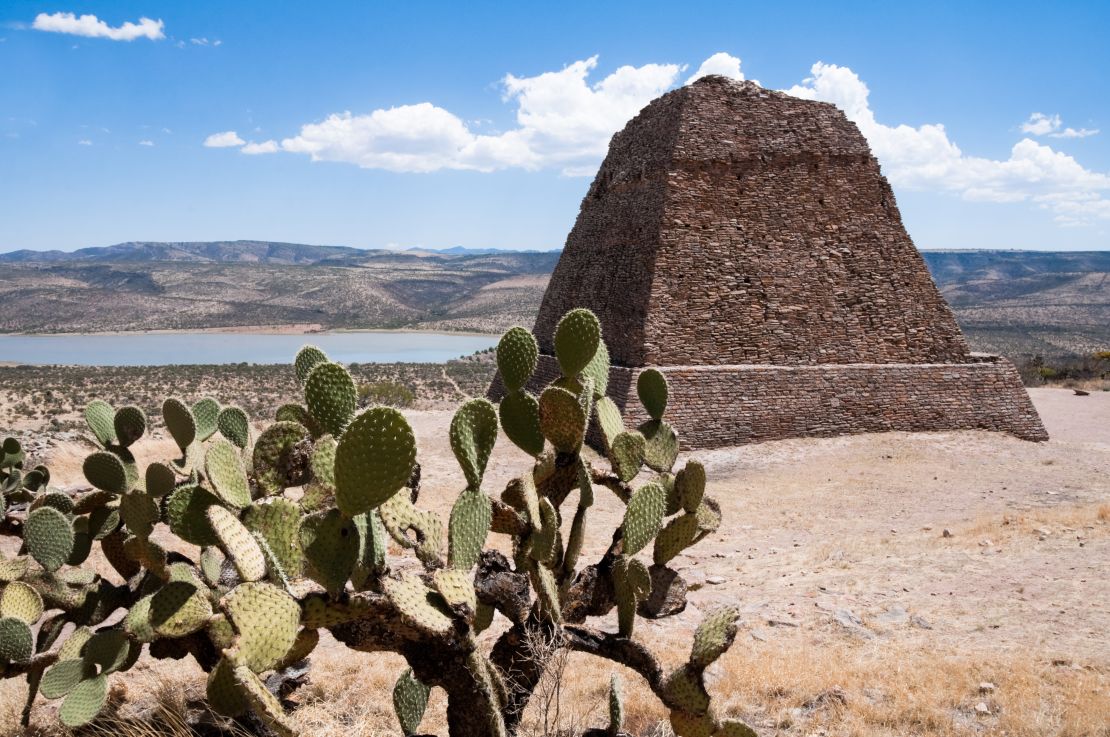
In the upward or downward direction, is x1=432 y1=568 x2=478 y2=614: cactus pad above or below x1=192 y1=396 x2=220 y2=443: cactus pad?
below

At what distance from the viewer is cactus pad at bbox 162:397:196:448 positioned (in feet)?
15.3

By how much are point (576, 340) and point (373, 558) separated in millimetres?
1535

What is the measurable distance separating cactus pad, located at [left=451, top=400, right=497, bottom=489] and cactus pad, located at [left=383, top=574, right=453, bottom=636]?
450 millimetres

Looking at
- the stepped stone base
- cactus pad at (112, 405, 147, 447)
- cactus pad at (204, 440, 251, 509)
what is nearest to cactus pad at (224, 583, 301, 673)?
cactus pad at (204, 440, 251, 509)

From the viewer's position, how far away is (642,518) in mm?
3834

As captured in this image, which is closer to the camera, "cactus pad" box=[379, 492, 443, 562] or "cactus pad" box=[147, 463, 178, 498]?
"cactus pad" box=[379, 492, 443, 562]

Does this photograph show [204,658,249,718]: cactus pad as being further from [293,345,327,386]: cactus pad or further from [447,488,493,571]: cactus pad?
[293,345,327,386]: cactus pad

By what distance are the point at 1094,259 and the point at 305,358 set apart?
171542 millimetres

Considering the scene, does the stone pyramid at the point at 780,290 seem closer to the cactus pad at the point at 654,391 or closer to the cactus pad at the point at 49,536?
the cactus pad at the point at 654,391

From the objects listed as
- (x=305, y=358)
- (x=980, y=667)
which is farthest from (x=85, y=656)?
(x=980, y=667)

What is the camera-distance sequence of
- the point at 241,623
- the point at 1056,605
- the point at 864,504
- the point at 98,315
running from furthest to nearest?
the point at 98,315 → the point at 864,504 → the point at 1056,605 → the point at 241,623

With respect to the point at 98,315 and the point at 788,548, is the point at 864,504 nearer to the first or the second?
the point at 788,548

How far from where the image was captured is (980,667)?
5516 mm

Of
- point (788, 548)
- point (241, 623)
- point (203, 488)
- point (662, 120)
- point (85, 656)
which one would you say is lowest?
point (788, 548)
